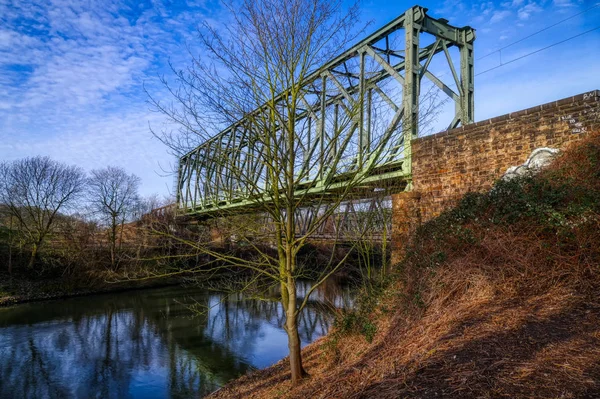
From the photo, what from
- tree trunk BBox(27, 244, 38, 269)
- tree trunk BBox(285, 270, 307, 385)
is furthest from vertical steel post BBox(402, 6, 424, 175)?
tree trunk BBox(27, 244, 38, 269)

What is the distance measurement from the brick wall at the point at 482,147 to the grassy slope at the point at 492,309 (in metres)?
0.56

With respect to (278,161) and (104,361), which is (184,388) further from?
(278,161)

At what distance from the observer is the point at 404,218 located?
9.07 meters

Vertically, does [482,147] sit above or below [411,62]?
below

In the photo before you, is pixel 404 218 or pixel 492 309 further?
pixel 404 218

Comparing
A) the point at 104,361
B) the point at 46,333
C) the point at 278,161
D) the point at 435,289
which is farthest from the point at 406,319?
the point at 46,333

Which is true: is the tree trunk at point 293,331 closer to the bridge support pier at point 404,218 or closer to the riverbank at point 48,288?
the bridge support pier at point 404,218

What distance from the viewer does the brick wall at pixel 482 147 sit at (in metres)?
6.71

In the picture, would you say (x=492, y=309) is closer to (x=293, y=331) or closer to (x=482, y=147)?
(x=293, y=331)

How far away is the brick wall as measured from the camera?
22.0 ft

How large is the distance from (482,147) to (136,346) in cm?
1268

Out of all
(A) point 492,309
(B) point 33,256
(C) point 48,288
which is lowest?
(C) point 48,288

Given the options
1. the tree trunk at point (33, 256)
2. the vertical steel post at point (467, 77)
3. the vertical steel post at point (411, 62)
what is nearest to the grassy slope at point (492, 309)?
the vertical steel post at point (411, 62)

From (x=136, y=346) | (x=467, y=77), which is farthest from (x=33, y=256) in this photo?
(x=467, y=77)
